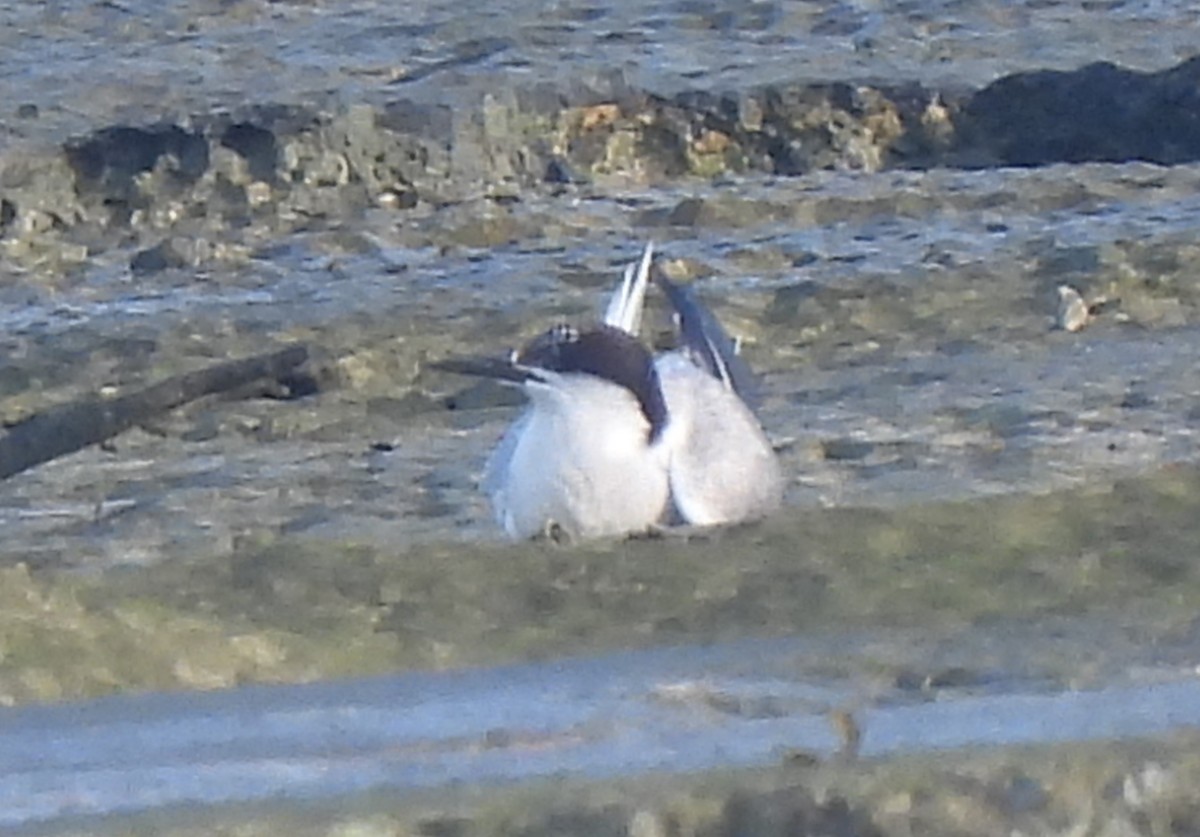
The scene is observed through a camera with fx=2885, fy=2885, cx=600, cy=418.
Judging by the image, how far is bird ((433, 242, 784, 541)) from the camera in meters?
3.82

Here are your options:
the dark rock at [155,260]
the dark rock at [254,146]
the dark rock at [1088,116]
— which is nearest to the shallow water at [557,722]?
the dark rock at [155,260]

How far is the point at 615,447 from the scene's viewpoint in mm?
3961

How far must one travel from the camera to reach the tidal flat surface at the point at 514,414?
1.91 metres

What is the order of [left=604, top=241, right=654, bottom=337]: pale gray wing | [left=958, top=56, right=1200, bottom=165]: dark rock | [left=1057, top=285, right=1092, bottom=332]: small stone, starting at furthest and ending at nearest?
[left=958, top=56, right=1200, bottom=165]: dark rock, [left=1057, top=285, right=1092, bottom=332]: small stone, [left=604, top=241, right=654, bottom=337]: pale gray wing

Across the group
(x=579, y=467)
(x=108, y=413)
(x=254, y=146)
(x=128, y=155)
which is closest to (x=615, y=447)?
(x=579, y=467)

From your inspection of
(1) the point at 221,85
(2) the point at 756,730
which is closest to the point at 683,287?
(1) the point at 221,85

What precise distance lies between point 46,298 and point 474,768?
3302 millimetres

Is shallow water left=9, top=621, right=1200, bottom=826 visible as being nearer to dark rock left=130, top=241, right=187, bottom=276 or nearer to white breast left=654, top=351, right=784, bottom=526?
white breast left=654, top=351, right=784, bottom=526

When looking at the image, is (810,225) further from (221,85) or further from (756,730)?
(756,730)

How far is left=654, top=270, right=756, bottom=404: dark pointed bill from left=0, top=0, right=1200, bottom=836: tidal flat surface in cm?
10

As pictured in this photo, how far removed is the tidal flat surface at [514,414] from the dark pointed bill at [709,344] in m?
0.10

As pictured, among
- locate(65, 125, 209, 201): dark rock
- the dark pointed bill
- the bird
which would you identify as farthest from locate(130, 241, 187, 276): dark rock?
the bird

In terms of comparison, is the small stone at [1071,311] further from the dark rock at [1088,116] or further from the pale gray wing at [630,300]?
the dark rock at [1088,116]

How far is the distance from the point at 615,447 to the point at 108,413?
2.89 feet
